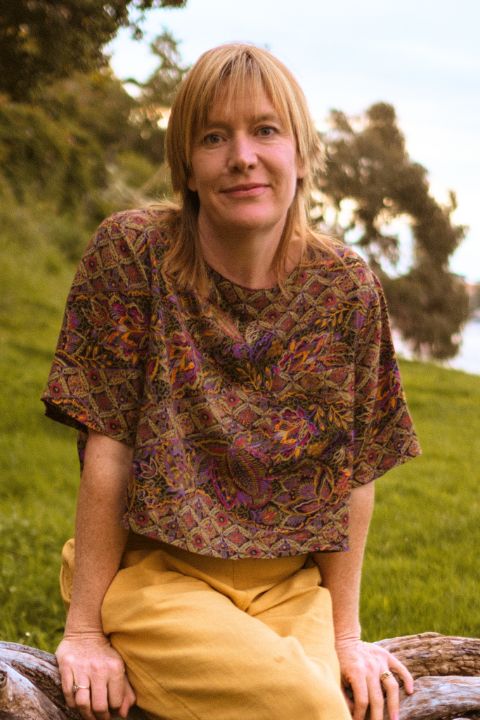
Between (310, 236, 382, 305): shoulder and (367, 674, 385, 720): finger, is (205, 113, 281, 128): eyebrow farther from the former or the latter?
(367, 674, 385, 720): finger

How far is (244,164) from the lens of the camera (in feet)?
7.41

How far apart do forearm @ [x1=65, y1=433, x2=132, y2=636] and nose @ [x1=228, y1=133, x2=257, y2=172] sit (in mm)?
764

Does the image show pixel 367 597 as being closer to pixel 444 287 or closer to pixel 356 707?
pixel 356 707

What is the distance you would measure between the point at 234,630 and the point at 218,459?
441 mm

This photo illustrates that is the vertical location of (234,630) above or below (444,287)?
below

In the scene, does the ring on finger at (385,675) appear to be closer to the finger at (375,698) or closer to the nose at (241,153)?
the finger at (375,698)

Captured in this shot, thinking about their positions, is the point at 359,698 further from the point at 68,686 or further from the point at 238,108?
the point at 238,108

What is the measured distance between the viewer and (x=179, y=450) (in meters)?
2.28

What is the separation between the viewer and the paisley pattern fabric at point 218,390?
89.7 inches

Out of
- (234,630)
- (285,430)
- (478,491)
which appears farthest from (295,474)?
(478,491)

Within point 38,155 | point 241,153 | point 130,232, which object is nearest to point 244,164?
point 241,153

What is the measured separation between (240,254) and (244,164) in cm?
26

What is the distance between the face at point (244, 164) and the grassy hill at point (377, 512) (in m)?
2.12

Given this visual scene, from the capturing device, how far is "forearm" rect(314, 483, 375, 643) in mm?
2525
